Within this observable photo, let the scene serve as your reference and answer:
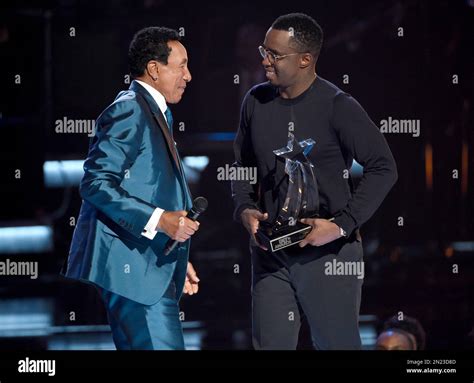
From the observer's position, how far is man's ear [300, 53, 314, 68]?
363cm

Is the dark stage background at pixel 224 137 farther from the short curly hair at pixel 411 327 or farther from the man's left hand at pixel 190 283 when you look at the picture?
the man's left hand at pixel 190 283

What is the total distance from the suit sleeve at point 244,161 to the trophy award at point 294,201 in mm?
173

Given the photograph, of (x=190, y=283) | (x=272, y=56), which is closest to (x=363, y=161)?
(x=272, y=56)

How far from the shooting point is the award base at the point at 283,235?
Answer: 3.44m

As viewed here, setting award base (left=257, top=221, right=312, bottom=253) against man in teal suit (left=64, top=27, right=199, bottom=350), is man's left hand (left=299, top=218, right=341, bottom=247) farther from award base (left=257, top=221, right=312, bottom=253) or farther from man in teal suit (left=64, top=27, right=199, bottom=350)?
man in teal suit (left=64, top=27, right=199, bottom=350)

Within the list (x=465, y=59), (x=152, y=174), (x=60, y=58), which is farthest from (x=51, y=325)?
(x=465, y=59)

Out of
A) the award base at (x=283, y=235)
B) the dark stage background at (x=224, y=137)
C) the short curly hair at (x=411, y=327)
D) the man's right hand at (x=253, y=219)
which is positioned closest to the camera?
the award base at (x=283, y=235)

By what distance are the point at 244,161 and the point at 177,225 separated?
0.67m

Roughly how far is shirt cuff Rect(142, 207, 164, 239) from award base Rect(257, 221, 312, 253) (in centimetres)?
47

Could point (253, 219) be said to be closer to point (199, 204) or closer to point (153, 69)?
point (199, 204)

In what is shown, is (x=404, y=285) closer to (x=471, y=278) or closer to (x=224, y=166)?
(x=471, y=278)

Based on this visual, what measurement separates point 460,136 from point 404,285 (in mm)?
893

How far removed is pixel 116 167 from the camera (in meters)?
3.20

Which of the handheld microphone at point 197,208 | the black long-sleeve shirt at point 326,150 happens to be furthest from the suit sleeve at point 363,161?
the handheld microphone at point 197,208
